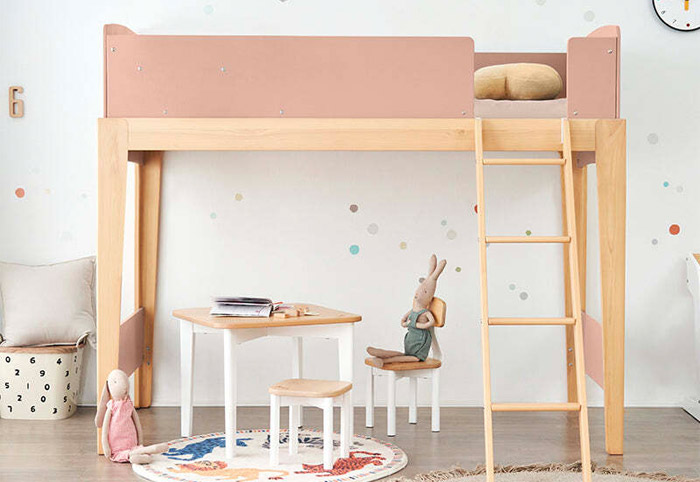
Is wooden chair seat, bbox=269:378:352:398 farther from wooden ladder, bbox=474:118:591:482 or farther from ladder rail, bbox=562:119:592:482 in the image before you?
ladder rail, bbox=562:119:592:482

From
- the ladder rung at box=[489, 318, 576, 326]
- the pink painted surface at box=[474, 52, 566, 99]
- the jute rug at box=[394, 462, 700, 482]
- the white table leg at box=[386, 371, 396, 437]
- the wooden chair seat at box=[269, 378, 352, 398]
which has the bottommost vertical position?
the jute rug at box=[394, 462, 700, 482]

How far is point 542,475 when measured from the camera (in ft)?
9.88

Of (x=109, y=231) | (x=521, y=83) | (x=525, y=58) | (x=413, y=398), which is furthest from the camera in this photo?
(x=525, y=58)

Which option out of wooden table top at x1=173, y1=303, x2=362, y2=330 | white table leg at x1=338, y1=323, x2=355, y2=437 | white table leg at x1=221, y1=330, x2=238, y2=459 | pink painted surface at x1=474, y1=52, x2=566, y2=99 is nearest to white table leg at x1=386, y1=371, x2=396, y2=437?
white table leg at x1=338, y1=323, x2=355, y2=437

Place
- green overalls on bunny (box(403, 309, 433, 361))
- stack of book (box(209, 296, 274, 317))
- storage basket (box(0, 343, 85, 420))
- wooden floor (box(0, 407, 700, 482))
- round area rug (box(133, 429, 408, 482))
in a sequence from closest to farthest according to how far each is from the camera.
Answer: round area rug (box(133, 429, 408, 482)) < wooden floor (box(0, 407, 700, 482)) < stack of book (box(209, 296, 274, 317)) < green overalls on bunny (box(403, 309, 433, 361)) < storage basket (box(0, 343, 85, 420))

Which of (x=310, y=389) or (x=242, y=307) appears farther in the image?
(x=242, y=307)

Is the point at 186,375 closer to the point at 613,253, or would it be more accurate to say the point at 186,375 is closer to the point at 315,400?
the point at 315,400

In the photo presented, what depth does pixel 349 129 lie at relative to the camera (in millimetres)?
3326

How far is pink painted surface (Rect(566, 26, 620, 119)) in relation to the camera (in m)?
3.34

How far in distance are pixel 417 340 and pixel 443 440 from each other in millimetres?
439

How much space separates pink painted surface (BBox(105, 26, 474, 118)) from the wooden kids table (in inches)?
31.8

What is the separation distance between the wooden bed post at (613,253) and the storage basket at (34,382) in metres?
2.40

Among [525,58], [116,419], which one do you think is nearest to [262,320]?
[116,419]

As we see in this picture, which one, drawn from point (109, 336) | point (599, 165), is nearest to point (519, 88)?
point (599, 165)
